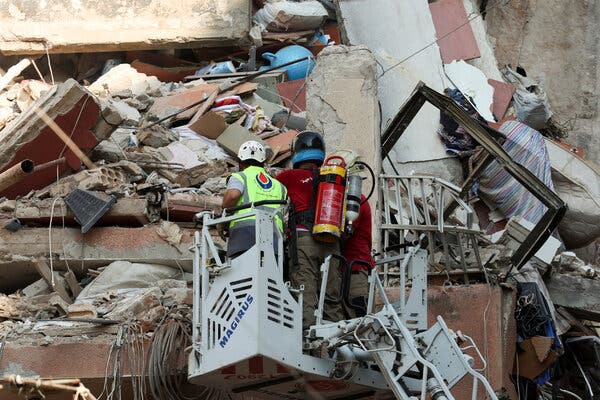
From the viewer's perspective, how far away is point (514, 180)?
1777 centimetres

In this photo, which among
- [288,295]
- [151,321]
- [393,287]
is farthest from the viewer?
[393,287]

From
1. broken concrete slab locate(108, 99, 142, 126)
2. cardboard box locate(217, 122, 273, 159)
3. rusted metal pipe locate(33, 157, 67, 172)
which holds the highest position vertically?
broken concrete slab locate(108, 99, 142, 126)

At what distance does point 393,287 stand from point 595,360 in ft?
11.2

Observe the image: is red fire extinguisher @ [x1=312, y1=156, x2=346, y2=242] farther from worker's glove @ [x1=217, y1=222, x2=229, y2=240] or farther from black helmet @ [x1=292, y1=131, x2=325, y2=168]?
worker's glove @ [x1=217, y1=222, x2=229, y2=240]

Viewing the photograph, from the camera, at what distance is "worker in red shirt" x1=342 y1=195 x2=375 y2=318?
1154cm

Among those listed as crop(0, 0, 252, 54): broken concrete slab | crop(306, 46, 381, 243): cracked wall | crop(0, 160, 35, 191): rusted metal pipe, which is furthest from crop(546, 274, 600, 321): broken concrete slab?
crop(0, 0, 252, 54): broken concrete slab

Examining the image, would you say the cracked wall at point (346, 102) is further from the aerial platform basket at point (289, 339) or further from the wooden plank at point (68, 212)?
the aerial platform basket at point (289, 339)

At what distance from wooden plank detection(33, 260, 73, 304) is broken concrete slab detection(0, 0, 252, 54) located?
639 centimetres

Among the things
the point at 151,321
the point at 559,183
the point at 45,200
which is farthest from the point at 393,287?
the point at 559,183

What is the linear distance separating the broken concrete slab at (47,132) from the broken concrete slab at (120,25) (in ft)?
15.2

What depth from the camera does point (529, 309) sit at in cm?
1424

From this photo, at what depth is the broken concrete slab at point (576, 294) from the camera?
1596 centimetres

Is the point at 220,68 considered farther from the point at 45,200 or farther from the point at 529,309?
the point at 529,309

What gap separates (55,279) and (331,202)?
175 inches
